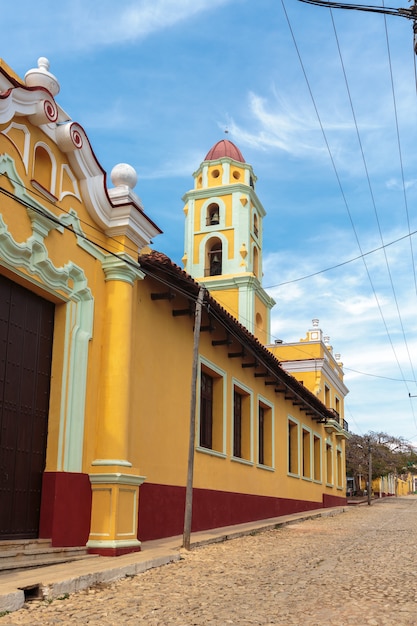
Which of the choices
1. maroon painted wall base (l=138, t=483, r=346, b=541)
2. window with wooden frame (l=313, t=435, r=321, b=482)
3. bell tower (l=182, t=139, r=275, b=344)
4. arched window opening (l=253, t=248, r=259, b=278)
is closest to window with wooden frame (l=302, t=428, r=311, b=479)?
window with wooden frame (l=313, t=435, r=321, b=482)

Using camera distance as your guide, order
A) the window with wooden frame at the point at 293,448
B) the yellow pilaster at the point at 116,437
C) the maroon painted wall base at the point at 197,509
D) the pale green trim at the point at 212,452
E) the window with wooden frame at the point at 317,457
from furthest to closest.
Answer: the window with wooden frame at the point at 317,457, the window with wooden frame at the point at 293,448, the pale green trim at the point at 212,452, the maroon painted wall base at the point at 197,509, the yellow pilaster at the point at 116,437

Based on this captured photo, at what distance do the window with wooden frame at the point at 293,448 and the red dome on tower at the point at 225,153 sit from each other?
14467 millimetres

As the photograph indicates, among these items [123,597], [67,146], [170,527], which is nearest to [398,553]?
[170,527]

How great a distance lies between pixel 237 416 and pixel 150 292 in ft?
19.7

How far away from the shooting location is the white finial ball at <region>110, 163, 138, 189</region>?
32.8 feet

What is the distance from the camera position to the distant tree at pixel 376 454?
48.9 m

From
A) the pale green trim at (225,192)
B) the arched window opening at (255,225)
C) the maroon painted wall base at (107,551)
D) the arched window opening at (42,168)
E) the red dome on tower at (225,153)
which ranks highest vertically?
the red dome on tower at (225,153)

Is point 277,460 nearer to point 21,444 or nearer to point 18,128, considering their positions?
point 21,444

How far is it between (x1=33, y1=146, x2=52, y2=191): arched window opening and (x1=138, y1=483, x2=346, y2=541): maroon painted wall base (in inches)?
180

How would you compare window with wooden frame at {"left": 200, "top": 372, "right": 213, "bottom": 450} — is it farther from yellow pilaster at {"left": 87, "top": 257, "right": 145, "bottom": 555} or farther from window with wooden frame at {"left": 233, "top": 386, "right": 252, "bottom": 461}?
yellow pilaster at {"left": 87, "top": 257, "right": 145, "bottom": 555}

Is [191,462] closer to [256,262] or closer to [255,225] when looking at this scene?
[256,262]

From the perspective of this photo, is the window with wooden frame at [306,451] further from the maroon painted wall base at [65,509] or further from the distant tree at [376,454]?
the distant tree at [376,454]

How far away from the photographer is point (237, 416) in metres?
16.0

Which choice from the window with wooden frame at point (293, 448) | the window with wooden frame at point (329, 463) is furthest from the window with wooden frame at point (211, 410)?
the window with wooden frame at point (329, 463)
